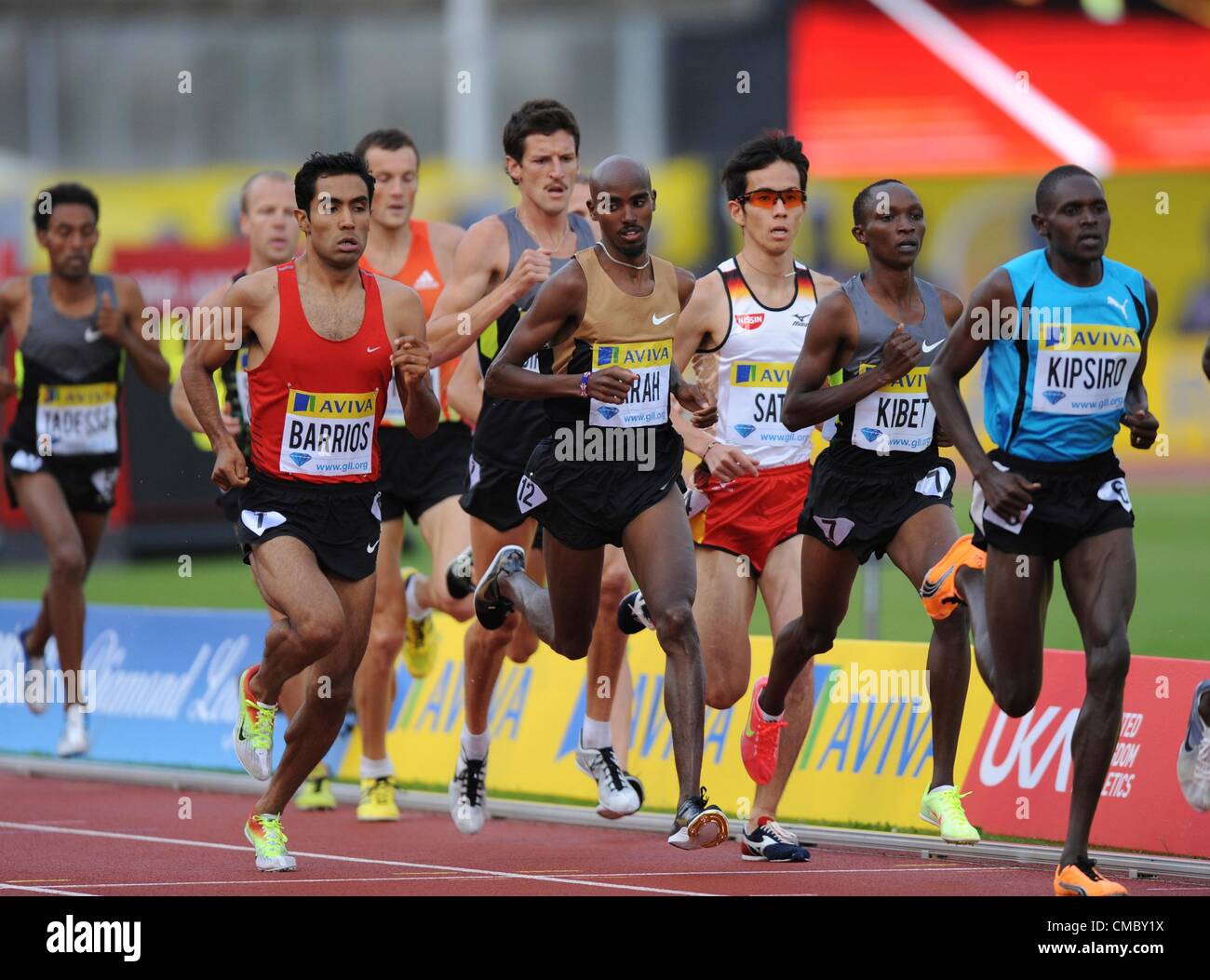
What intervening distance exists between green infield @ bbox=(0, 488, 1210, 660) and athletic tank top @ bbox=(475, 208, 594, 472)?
2.45 meters

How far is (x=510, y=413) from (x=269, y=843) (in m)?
2.51

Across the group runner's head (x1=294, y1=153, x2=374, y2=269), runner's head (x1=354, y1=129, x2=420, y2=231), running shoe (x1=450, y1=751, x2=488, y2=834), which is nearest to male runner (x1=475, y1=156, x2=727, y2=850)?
runner's head (x1=294, y1=153, x2=374, y2=269)

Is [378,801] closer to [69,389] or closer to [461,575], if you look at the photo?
[461,575]

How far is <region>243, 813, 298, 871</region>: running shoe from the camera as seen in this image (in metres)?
9.12

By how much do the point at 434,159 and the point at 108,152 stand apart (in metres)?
7.70

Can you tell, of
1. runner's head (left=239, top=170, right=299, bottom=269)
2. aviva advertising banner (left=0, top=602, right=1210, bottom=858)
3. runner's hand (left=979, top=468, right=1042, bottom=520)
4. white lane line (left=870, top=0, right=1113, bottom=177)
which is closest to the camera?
runner's hand (left=979, top=468, right=1042, bottom=520)

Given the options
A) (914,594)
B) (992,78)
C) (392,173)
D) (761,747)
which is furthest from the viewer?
(992,78)

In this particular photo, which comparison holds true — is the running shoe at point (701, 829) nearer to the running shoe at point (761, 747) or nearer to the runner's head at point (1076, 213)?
the running shoe at point (761, 747)

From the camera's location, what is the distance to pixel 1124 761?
9.34m

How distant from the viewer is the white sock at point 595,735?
33.2 feet

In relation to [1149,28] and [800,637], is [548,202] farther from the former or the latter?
[1149,28]

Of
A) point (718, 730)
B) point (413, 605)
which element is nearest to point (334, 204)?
point (413, 605)

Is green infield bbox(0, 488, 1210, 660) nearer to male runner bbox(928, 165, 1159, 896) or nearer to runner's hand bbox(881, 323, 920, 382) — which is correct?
runner's hand bbox(881, 323, 920, 382)

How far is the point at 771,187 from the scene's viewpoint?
9.94 meters
